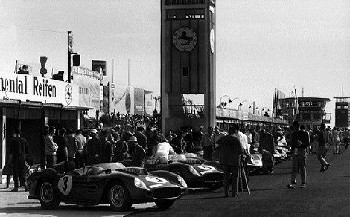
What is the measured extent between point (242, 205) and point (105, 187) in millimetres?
2718

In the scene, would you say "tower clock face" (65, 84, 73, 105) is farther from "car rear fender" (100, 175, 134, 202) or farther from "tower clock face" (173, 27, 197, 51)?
"tower clock face" (173, 27, 197, 51)

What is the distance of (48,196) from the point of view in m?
14.4

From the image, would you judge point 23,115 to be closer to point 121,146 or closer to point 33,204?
point 121,146

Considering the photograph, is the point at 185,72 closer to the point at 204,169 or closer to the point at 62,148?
the point at 62,148

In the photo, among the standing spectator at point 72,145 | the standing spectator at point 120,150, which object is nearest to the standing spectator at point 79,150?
the standing spectator at point 72,145

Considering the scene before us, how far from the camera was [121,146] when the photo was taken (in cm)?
1964

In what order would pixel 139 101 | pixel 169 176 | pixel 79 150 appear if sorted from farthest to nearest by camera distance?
pixel 139 101
pixel 79 150
pixel 169 176

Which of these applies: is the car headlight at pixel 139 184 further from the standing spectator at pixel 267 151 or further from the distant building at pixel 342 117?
the distant building at pixel 342 117

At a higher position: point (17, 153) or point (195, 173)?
point (17, 153)

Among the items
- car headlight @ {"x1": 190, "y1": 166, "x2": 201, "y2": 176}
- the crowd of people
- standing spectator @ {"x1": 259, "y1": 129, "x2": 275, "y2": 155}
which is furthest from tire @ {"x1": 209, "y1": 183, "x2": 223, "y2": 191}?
standing spectator @ {"x1": 259, "y1": 129, "x2": 275, "y2": 155}

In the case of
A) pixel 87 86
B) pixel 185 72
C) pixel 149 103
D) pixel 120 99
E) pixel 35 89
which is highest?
pixel 185 72

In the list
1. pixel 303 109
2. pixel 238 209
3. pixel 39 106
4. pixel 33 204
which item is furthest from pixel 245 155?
pixel 303 109

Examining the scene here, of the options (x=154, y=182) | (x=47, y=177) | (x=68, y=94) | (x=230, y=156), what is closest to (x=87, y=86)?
(x=68, y=94)

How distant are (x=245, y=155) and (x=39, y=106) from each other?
27.3ft
